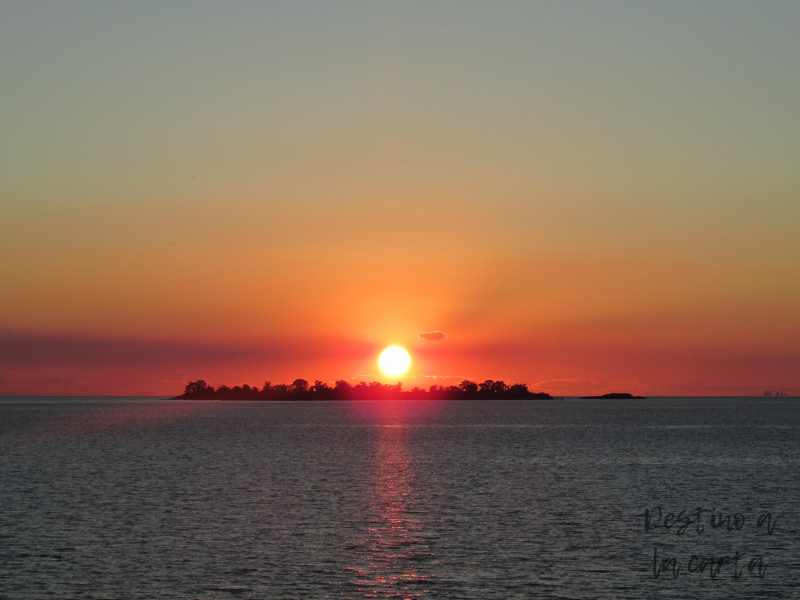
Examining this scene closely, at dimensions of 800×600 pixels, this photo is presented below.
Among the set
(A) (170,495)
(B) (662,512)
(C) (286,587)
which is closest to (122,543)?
(C) (286,587)

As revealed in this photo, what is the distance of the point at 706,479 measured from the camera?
8675cm

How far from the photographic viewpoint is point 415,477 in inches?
3511

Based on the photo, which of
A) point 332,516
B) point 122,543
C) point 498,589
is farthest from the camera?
point 332,516

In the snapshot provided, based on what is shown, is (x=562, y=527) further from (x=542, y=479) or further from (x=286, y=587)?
(x=542, y=479)

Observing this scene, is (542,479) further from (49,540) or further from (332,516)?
(49,540)

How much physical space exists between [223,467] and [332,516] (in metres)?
44.4

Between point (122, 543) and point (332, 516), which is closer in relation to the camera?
point (122, 543)

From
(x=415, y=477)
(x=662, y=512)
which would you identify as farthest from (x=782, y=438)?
(x=662, y=512)

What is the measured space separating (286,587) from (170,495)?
36.0 meters

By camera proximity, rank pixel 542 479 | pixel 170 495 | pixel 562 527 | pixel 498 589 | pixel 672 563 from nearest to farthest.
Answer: pixel 498 589 < pixel 672 563 < pixel 562 527 < pixel 170 495 < pixel 542 479

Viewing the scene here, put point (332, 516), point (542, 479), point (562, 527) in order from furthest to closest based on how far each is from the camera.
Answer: point (542, 479) → point (332, 516) → point (562, 527)

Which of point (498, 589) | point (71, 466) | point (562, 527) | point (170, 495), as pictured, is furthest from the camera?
point (71, 466)

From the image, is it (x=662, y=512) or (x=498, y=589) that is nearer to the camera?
(x=498, y=589)

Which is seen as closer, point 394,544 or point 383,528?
point 394,544
